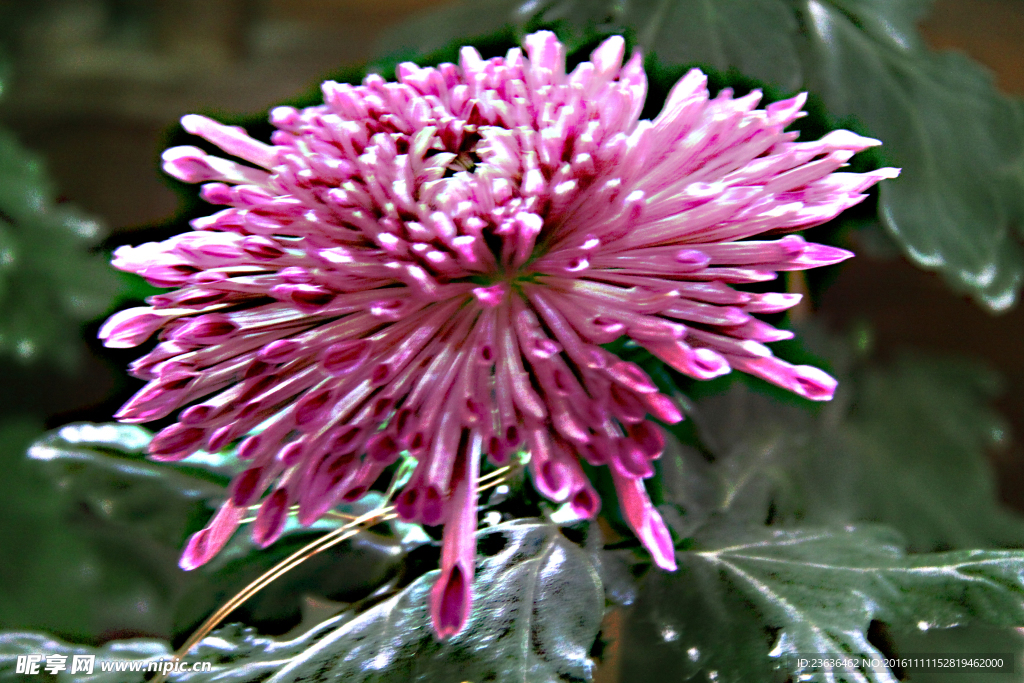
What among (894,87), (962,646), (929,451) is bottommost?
(929,451)

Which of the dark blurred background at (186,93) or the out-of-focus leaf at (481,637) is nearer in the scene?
the out-of-focus leaf at (481,637)

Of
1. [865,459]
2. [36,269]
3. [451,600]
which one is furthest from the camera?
[36,269]

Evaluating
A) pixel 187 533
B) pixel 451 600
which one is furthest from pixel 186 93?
pixel 451 600

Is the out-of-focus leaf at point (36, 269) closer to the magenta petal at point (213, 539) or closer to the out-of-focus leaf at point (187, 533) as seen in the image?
the out-of-focus leaf at point (187, 533)

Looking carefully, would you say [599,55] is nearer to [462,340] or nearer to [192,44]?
[462,340]

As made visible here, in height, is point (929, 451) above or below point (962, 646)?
below

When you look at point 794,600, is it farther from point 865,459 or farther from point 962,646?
point 865,459

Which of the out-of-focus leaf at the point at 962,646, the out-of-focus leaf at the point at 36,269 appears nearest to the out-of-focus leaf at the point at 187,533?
the out-of-focus leaf at the point at 962,646

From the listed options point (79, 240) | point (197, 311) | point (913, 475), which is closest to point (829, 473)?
point (913, 475)
